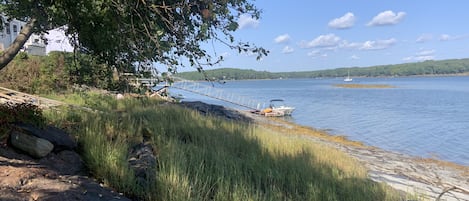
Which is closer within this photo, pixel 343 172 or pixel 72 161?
pixel 72 161

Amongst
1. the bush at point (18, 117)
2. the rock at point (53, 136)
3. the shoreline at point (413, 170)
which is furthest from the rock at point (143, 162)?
the shoreline at point (413, 170)

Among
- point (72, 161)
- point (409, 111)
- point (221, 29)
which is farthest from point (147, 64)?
point (409, 111)

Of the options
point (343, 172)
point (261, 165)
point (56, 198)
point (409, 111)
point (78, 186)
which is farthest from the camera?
point (409, 111)

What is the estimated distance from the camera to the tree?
3725 mm

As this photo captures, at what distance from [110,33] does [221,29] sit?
1.37 m

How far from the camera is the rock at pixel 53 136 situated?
564cm

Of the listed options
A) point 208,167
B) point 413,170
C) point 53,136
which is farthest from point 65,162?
point 413,170

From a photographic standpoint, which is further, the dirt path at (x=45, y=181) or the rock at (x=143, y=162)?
the rock at (x=143, y=162)

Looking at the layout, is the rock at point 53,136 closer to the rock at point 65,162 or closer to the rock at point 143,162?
the rock at point 65,162

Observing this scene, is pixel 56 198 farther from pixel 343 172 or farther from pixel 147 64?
pixel 343 172

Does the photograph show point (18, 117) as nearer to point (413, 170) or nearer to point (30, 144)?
point (30, 144)

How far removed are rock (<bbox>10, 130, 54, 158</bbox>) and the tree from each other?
1.01 m

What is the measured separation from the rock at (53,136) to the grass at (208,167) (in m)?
0.26

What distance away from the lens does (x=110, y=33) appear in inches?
154
